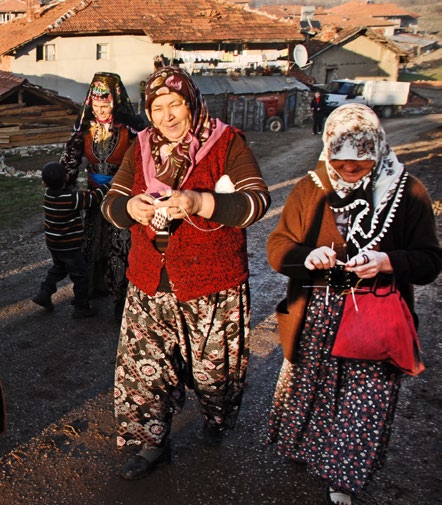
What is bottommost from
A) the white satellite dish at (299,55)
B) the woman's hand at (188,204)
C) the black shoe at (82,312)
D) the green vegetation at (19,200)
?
the green vegetation at (19,200)

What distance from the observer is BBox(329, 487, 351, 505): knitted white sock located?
113 inches

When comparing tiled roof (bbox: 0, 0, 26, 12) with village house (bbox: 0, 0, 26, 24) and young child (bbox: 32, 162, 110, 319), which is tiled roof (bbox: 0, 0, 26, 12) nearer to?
village house (bbox: 0, 0, 26, 24)

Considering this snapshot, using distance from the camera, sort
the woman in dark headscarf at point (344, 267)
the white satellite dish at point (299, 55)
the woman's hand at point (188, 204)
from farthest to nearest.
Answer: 1. the white satellite dish at point (299, 55)
2. the woman in dark headscarf at point (344, 267)
3. the woman's hand at point (188, 204)

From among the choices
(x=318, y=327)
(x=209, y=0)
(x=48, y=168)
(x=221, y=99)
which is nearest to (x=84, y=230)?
(x=48, y=168)

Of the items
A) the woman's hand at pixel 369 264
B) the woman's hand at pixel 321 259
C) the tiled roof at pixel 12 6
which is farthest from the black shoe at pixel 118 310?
the tiled roof at pixel 12 6

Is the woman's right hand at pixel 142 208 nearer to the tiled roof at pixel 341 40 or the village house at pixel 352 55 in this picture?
the village house at pixel 352 55

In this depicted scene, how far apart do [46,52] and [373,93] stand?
49.5 feet

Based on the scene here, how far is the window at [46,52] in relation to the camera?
25109 mm

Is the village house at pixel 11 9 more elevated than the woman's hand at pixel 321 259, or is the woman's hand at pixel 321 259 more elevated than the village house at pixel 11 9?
the village house at pixel 11 9

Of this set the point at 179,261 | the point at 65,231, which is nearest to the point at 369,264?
the point at 179,261

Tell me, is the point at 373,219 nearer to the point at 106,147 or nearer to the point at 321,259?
the point at 321,259

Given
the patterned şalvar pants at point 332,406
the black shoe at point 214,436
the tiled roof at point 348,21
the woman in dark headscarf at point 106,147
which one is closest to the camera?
the patterned şalvar pants at point 332,406

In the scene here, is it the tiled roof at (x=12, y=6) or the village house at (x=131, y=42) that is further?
the tiled roof at (x=12, y=6)

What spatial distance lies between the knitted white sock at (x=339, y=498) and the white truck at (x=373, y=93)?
2546 centimetres
